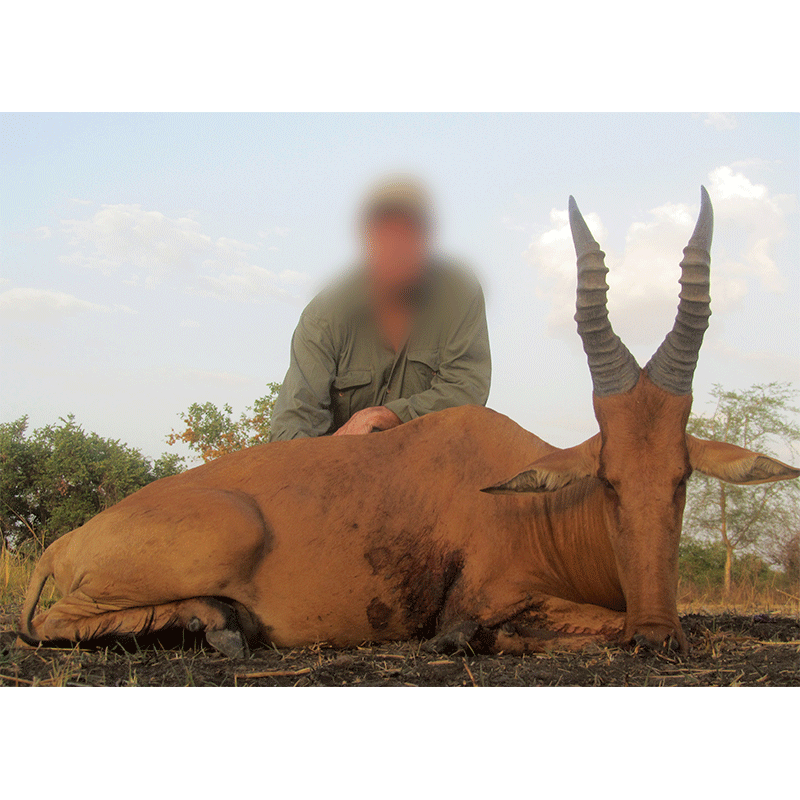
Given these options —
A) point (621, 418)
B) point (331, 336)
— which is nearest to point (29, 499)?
point (331, 336)

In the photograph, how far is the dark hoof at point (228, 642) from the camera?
14.4 ft

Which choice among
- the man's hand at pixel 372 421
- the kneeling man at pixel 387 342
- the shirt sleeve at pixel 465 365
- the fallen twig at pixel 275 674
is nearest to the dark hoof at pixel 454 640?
the fallen twig at pixel 275 674

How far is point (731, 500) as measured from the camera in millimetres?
11430

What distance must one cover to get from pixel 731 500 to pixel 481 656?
27.5ft

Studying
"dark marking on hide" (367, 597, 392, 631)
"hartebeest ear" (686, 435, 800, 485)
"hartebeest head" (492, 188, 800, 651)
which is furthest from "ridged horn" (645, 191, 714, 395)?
"dark marking on hide" (367, 597, 392, 631)

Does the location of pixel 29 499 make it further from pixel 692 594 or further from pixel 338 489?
pixel 692 594

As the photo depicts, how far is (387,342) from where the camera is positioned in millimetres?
7531

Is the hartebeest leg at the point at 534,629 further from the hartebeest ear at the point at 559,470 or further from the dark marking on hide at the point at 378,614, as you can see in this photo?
the hartebeest ear at the point at 559,470

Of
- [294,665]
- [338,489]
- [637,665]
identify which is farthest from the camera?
[338,489]

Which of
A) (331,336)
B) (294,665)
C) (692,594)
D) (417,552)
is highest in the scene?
(331,336)

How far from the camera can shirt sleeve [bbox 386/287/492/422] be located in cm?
722

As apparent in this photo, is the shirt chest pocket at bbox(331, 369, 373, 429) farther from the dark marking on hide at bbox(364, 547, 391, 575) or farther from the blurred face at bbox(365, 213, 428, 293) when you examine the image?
the dark marking on hide at bbox(364, 547, 391, 575)

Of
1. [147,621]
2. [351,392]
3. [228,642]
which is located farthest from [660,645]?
[351,392]

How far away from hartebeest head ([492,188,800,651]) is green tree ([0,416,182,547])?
8818mm
